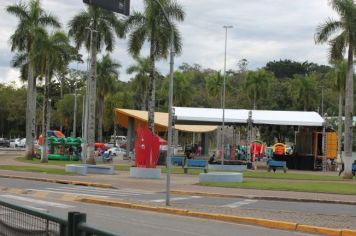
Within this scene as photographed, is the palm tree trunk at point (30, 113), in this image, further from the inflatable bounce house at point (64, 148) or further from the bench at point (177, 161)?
the bench at point (177, 161)

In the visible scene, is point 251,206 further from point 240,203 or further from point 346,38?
point 346,38

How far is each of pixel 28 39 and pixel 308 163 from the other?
2826cm

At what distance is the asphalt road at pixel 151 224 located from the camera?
13.1 meters

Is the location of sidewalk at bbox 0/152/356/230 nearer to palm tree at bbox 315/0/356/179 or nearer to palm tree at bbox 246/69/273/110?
palm tree at bbox 315/0/356/179

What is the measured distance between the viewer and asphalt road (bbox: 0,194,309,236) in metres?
13.1

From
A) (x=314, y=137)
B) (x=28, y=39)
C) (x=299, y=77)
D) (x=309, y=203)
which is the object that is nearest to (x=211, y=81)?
(x=299, y=77)

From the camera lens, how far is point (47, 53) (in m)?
48.4

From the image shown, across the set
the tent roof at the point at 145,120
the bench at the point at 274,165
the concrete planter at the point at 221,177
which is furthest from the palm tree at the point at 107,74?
the concrete planter at the point at 221,177

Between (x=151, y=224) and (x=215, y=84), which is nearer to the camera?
(x=151, y=224)

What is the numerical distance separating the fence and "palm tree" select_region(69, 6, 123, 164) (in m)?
36.8

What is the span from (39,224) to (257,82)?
78.9m

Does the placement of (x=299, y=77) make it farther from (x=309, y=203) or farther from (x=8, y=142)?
(x=309, y=203)

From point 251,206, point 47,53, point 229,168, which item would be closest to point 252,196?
point 251,206

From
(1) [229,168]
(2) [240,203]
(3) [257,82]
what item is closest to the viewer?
(2) [240,203]
